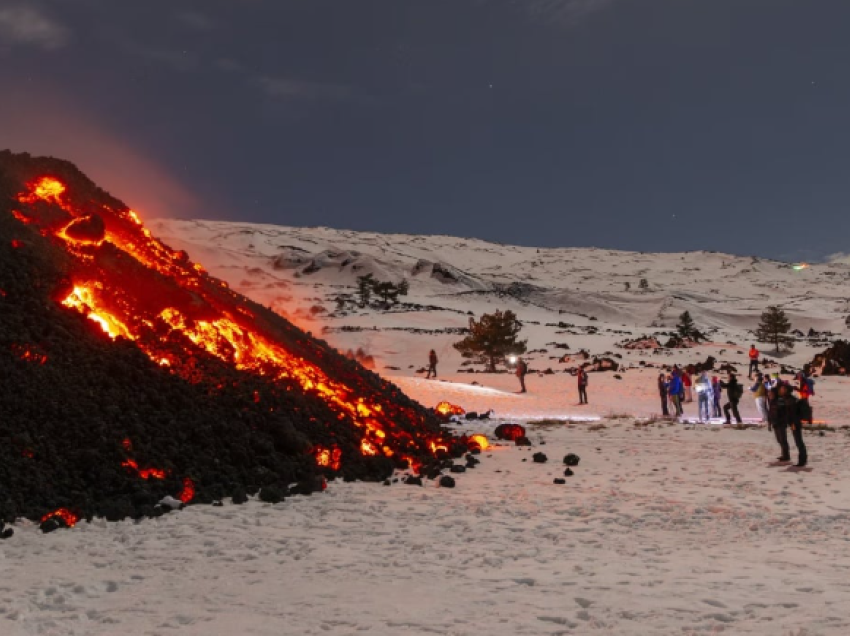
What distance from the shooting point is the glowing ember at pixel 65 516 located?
343 inches

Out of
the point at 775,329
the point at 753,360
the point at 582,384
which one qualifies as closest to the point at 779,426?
the point at 582,384

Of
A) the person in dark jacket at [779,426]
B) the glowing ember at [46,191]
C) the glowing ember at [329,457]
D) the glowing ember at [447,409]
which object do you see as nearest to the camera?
the glowing ember at [329,457]

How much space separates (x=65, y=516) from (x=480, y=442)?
31.8 ft

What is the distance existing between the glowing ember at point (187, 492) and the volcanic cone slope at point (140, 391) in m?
0.02

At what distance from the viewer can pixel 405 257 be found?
15150 centimetres

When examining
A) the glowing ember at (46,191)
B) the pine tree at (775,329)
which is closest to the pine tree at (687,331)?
the pine tree at (775,329)

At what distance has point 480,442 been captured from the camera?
16.4 m

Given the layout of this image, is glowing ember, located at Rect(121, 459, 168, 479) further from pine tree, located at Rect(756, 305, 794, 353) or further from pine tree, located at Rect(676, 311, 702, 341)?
pine tree, located at Rect(756, 305, 794, 353)

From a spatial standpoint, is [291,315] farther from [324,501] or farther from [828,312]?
[828,312]

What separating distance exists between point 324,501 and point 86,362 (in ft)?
15.6

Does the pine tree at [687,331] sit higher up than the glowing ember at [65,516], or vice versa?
the pine tree at [687,331]

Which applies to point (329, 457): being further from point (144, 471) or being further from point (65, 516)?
point (65, 516)

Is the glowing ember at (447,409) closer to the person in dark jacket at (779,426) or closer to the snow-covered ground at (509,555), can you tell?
the snow-covered ground at (509,555)

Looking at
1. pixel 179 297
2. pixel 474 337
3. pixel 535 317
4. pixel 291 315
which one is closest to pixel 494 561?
pixel 179 297
